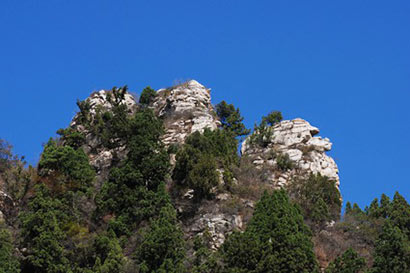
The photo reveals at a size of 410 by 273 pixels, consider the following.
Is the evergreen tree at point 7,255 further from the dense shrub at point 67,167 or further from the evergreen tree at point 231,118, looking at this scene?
the evergreen tree at point 231,118

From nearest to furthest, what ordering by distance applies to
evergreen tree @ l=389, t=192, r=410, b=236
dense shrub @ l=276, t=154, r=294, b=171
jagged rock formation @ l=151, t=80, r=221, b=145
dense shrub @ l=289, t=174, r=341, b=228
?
1. evergreen tree @ l=389, t=192, r=410, b=236
2. dense shrub @ l=289, t=174, r=341, b=228
3. dense shrub @ l=276, t=154, r=294, b=171
4. jagged rock formation @ l=151, t=80, r=221, b=145

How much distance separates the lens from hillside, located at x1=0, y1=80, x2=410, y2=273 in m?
36.9

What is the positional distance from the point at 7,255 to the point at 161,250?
6750 millimetres

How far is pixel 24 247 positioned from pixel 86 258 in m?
2.90

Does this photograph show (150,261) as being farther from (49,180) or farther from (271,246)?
(49,180)

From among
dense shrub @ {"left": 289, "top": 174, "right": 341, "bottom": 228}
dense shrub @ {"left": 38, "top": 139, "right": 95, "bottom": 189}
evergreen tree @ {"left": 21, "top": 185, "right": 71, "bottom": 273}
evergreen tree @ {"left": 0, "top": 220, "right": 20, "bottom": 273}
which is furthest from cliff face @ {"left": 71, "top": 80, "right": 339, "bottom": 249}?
evergreen tree @ {"left": 0, "top": 220, "right": 20, "bottom": 273}

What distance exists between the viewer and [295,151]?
49.3 metres

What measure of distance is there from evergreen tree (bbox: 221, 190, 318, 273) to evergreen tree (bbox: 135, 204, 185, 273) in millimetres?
2053

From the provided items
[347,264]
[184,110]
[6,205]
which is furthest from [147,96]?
[347,264]

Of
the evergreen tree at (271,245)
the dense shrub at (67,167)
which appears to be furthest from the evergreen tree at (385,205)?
the dense shrub at (67,167)

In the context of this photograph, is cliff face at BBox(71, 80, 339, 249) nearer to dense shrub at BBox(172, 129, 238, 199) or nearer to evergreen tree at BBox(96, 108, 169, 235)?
dense shrub at BBox(172, 129, 238, 199)

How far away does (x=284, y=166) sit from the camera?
47.8 meters

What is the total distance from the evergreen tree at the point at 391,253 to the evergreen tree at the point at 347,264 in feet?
2.05

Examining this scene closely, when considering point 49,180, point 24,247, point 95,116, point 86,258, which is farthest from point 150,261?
point 95,116
